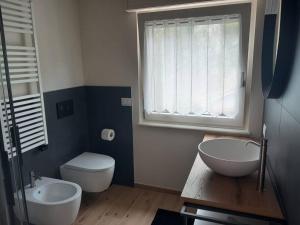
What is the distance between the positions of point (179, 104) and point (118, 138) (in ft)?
2.71

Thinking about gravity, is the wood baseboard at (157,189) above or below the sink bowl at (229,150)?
below

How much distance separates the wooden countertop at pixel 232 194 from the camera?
1057 millimetres

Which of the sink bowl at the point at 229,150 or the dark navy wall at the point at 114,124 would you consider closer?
the sink bowl at the point at 229,150

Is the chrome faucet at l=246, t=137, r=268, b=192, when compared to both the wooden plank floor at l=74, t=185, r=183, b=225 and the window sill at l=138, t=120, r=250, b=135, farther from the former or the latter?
the wooden plank floor at l=74, t=185, r=183, b=225

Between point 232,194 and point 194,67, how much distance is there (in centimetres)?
138

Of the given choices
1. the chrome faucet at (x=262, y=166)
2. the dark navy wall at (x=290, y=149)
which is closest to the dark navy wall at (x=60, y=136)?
the chrome faucet at (x=262, y=166)

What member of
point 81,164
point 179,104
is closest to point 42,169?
point 81,164

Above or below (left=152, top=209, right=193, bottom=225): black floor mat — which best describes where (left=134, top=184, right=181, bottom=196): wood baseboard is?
above

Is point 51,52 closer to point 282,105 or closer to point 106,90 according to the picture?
point 106,90

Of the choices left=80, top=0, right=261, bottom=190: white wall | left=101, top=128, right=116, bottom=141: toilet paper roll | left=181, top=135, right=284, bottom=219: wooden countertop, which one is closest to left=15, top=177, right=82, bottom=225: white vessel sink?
left=101, top=128, right=116, bottom=141: toilet paper roll

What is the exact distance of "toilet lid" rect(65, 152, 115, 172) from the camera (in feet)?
7.32

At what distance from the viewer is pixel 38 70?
200 centimetres

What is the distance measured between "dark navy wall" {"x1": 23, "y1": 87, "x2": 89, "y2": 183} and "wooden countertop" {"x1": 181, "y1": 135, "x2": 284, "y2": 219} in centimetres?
148

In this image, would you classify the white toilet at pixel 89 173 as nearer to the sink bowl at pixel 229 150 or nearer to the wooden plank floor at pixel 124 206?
the wooden plank floor at pixel 124 206
